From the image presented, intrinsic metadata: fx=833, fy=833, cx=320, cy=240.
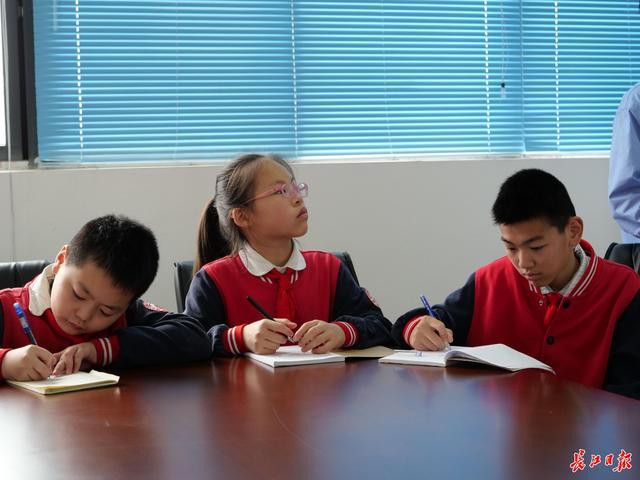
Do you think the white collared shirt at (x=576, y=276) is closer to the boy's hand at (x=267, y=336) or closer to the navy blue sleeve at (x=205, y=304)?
the boy's hand at (x=267, y=336)

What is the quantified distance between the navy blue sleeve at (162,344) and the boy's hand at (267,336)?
10cm

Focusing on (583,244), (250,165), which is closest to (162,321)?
(250,165)

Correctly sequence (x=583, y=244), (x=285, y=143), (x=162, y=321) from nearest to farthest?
(x=162, y=321) < (x=583, y=244) < (x=285, y=143)

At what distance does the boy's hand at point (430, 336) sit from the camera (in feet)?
5.77

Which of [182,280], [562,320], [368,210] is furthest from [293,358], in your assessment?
[368,210]

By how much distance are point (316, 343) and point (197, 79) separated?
69.1 inches

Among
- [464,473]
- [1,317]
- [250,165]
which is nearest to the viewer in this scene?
[464,473]

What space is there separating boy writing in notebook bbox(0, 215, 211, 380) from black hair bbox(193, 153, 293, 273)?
54cm

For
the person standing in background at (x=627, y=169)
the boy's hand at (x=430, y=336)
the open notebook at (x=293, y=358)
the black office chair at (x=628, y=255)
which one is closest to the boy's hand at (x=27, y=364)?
the open notebook at (x=293, y=358)

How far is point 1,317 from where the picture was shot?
175cm

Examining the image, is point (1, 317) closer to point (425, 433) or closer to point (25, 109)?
point (425, 433)

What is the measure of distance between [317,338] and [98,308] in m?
0.46

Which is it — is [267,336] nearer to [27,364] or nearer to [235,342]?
[235,342]

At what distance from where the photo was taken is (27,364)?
151 cm
